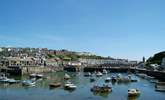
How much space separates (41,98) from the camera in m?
48.6

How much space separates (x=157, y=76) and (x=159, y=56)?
209ft

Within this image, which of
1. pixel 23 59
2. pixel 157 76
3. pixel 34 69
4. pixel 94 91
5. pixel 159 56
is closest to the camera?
pixel 94 91

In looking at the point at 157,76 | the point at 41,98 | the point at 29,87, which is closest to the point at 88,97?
the point at 41,98

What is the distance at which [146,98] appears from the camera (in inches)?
2028

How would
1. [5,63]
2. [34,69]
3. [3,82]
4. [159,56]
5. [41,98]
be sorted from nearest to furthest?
[41,98] < [3,82] < [34,69] < [5,63] < [159,56]

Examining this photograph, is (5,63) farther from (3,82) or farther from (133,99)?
(133,99)

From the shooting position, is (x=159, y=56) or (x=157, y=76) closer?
(x=157, y=76)

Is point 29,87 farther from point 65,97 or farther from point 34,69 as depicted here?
point 34,69

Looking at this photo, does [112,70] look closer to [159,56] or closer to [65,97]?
[159,56]

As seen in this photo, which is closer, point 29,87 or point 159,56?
point 29,87

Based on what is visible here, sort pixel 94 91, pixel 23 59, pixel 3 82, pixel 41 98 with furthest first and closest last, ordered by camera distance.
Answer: pixel 23 59
pixel 3 82
pixel 94 91
pixel 41 98

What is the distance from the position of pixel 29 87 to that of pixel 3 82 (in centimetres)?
1089

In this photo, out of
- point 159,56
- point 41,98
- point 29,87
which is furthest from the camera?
point 159,56

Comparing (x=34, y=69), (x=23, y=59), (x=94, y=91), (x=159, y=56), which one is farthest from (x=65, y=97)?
(x=159, y=56)
